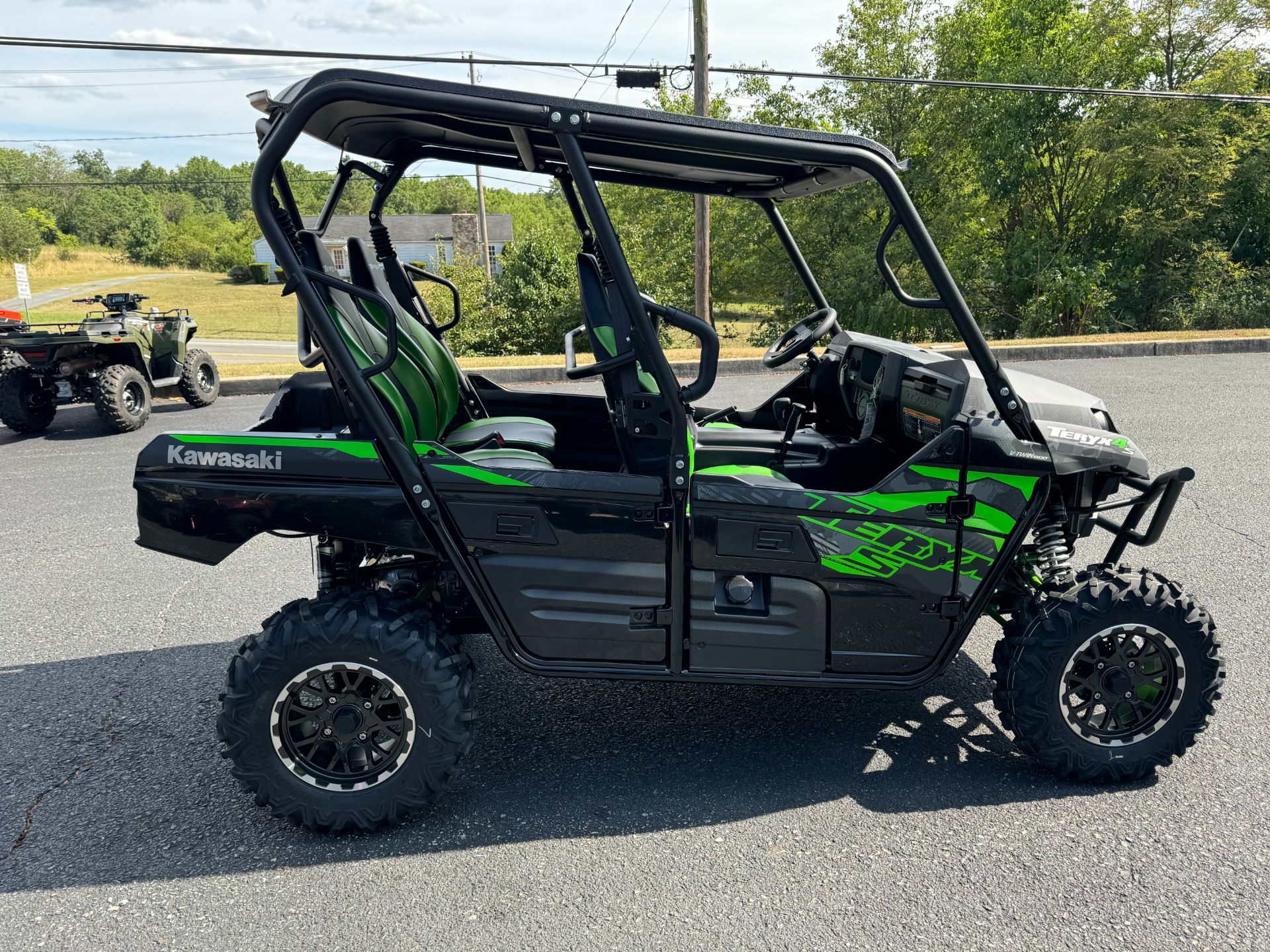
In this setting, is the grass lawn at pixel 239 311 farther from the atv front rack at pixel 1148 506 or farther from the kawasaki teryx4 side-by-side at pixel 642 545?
the atv front rack at pixel 1148 506

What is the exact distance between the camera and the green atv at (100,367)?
8875mm

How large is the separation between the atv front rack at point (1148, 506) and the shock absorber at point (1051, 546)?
0.46ft

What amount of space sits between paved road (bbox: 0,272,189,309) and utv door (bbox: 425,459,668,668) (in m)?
38.9

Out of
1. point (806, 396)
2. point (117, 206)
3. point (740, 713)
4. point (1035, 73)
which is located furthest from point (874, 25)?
point (117, 206)

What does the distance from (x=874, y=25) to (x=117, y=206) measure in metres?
72.6

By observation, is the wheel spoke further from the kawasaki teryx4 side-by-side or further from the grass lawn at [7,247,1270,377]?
the grass lawn at [7,247,1270,377]

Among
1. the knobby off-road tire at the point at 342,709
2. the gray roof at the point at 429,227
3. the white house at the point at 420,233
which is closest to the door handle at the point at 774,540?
the knobby off-road tire at the point at 342,709

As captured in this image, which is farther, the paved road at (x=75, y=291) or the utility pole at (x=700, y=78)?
the paved road at (x=75, y=291)

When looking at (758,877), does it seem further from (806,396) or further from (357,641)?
(806,396)

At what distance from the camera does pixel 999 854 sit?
258 centimetres

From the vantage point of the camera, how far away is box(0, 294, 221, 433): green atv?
8875 millimetres

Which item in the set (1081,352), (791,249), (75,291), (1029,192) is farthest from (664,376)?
(75,291)

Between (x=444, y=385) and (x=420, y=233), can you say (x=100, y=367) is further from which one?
(x=420, y=233)

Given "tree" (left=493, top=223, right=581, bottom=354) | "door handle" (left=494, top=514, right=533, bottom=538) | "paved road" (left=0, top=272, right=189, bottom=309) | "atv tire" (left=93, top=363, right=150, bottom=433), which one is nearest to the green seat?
"door handle" (left=494, top=514, right=533, bottom=538)
